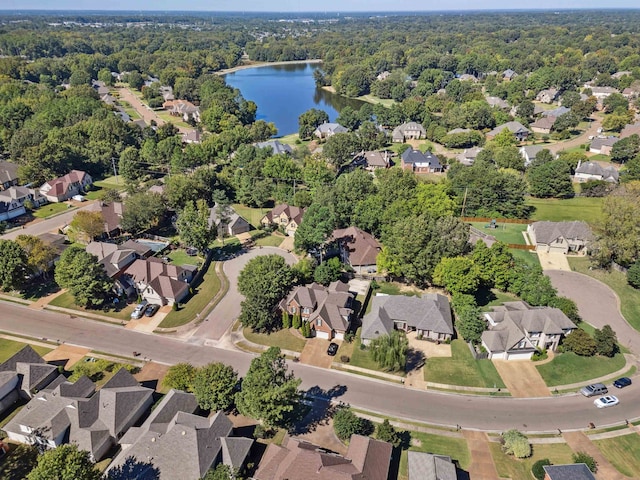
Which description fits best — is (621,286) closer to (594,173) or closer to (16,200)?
(594,173)

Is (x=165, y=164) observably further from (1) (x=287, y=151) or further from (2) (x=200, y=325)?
(2) (x=200, y=325)

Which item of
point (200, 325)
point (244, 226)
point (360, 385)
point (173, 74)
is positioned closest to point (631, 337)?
point (360, 385)

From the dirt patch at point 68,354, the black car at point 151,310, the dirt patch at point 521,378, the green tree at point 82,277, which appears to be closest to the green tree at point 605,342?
the dirt patch at point 521,378

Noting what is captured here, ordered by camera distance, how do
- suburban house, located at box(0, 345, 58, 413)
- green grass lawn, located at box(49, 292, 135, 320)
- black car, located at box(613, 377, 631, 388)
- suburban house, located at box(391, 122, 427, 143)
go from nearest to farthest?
suburban house, located at box(0, 345, 58, 413)
black car, located at box(613, 377, 631, 388)
green grass lawn, located at box(49, 292, 135, 320)
suburban house, located at box(391, 122, 427, 143)

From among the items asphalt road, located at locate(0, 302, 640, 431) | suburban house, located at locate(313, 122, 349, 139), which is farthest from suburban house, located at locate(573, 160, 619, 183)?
asphalt road, located at locate(0, 302, 640, 431)

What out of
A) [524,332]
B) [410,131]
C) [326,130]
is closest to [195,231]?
[524,332]

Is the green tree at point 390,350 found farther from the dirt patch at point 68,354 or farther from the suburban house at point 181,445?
the dirt patch at point 68,354

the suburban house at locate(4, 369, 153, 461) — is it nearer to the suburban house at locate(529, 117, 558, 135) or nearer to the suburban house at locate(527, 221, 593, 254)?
the suburban house at locate(527, 221, 593, 254)
